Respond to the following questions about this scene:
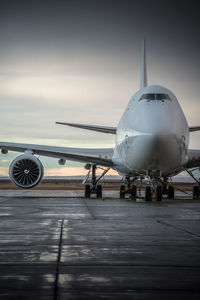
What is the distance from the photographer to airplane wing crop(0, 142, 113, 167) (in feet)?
64.2

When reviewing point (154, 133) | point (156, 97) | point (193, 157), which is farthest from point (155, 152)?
point (193, 157)

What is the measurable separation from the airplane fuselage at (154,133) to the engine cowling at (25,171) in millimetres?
4616

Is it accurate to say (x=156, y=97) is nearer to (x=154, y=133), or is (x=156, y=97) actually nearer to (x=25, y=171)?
(x=154, y=133)

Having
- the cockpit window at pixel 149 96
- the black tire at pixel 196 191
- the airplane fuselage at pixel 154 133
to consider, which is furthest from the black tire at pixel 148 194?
the black tire at pixel 196 191

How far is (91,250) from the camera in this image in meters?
5.07

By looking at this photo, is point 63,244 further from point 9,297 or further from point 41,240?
point 9,297

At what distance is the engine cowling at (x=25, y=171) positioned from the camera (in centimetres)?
1831

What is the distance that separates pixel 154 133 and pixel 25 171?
7.54 metres

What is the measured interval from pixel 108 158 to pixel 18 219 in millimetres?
11633

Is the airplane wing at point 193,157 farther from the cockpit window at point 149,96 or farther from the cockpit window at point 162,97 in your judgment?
the cockpit window at point 149,96

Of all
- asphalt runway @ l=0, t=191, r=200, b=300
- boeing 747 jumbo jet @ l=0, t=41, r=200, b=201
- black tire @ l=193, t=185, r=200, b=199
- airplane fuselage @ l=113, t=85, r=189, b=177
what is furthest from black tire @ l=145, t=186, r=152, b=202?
asphalt runway @ l=0, t=191, r=200, b=300

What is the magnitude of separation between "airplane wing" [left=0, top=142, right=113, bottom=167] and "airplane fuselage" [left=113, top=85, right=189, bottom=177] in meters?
4.27

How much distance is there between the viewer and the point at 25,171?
18.3 meters

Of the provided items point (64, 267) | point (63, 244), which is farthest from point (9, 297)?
point (63, 244)
